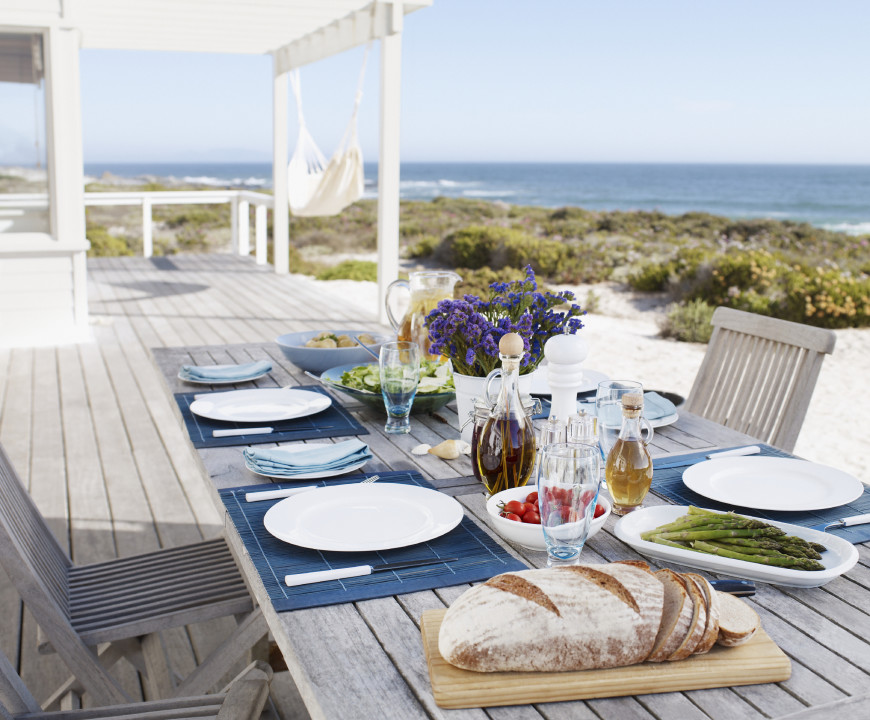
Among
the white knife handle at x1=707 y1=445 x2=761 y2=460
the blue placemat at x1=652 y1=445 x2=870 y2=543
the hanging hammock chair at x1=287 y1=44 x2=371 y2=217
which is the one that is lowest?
the blue placemat at x1=652 y1=445 x2=870 y2=543

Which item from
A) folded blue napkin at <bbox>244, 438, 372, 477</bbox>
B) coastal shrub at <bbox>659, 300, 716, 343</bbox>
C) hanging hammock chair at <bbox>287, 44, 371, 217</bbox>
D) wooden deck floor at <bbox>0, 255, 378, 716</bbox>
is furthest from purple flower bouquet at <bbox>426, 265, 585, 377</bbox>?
coastal shrub at <bbox>659, 300, 716, 343</bbox>

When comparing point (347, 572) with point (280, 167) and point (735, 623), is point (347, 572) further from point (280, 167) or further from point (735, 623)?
point (280, 167)

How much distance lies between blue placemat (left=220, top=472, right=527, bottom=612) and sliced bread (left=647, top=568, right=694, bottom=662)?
28 centimetres

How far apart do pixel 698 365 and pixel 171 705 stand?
6.43 metres

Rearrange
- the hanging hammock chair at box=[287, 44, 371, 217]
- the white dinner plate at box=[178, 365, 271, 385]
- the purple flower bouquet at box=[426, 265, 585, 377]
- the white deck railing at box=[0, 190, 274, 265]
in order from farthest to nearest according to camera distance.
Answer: the white deck railing at box=[0, 190, 274, 265]
the hanging hammock chair at box=[287, 44, 371, 217]
the white dinner plate at box=[178, 365, 271, 385]
the purple flower bouquet at box=[426, 265, 585, 377]

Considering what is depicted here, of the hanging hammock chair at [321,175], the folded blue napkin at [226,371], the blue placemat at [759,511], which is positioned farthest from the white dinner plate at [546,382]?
the hanging hammock chair at [321,175]

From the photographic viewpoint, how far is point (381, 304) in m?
6.31

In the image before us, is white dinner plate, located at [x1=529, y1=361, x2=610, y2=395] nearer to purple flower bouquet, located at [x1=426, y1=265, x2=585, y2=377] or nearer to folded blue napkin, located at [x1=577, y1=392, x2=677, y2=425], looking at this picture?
folded blue napkin, located at [x1=577, y1=392, x2=677, y2=425]

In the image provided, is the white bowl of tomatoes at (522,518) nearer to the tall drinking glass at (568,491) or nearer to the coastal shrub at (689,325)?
the tall drinking glass at (568,491)

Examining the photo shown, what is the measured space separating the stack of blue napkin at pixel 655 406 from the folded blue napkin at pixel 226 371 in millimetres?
865

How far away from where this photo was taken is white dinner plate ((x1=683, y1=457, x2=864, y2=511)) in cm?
139

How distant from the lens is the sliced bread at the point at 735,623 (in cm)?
92

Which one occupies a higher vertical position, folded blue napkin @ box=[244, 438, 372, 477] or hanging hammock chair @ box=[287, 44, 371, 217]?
hanging hammock chair @ box=[287, 44, 371, 217]

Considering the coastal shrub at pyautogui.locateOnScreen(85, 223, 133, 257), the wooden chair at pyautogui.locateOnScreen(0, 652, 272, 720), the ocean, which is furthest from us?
the ocean
